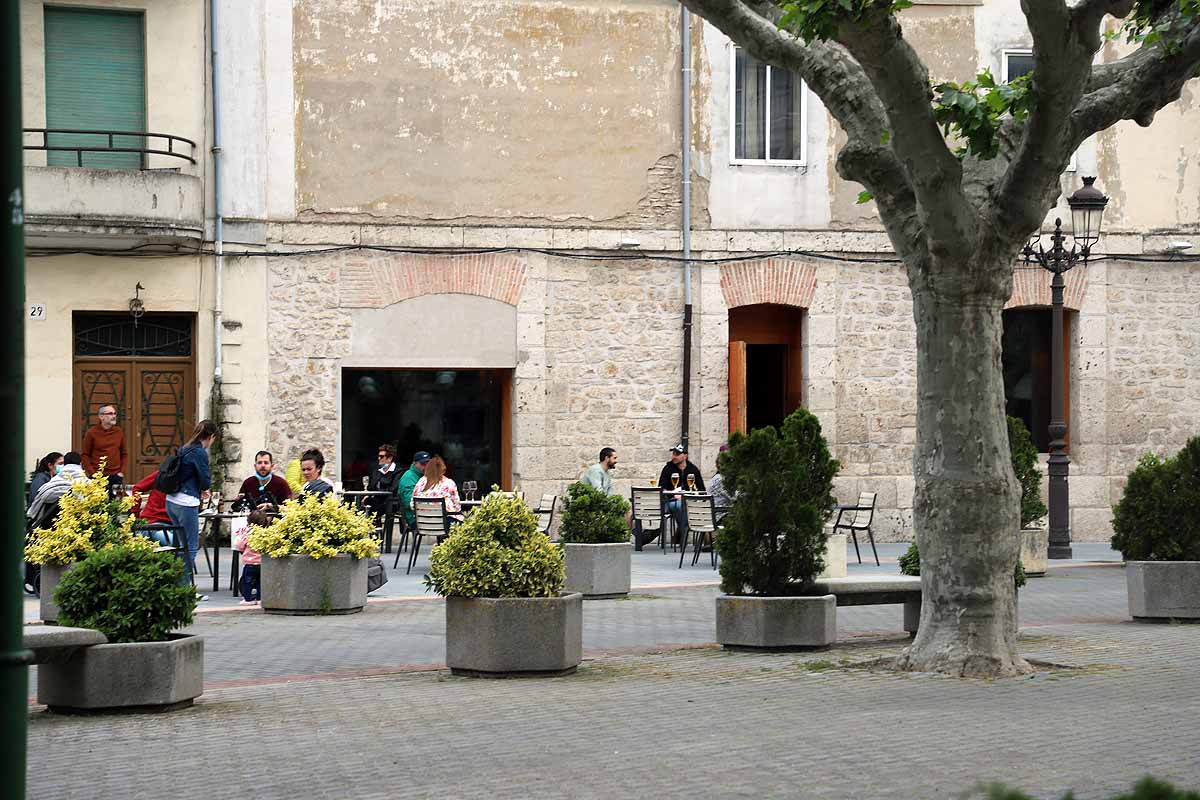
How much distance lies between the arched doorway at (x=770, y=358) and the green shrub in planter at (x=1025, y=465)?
6210 mm

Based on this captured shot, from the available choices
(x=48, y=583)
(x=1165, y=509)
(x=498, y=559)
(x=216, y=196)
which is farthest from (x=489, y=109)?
(x=498, y=559)

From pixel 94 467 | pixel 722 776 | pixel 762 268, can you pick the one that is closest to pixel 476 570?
pixel 722 776

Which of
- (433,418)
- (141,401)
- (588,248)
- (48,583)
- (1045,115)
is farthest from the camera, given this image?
(433,418)

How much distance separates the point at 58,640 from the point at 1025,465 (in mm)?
10910

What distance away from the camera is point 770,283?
75.3 ft

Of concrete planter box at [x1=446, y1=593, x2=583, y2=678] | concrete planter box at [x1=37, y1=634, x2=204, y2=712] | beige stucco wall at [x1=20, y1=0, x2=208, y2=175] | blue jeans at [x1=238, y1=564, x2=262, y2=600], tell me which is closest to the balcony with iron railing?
beige stucco wall at [x1=20, y1=0, x2=208, y2=175]

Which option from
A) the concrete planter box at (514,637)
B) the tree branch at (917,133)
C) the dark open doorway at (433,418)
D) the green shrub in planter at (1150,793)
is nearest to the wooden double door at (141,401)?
the dark open doorway at (433,418)

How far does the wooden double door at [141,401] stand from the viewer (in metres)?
20.8

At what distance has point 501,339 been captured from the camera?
869 inches

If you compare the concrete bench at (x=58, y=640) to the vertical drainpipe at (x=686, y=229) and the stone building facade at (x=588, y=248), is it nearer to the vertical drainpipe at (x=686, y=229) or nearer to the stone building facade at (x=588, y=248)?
the stone building facade at (x=588, y=248)

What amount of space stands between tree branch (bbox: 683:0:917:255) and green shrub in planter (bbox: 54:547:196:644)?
4.66m

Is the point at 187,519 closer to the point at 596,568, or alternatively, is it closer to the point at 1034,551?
the point at 596,568

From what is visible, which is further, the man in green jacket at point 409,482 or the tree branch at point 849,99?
the man in green jacket at point 409,482

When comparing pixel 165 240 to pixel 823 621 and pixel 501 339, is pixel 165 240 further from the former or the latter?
pixel 823 621
